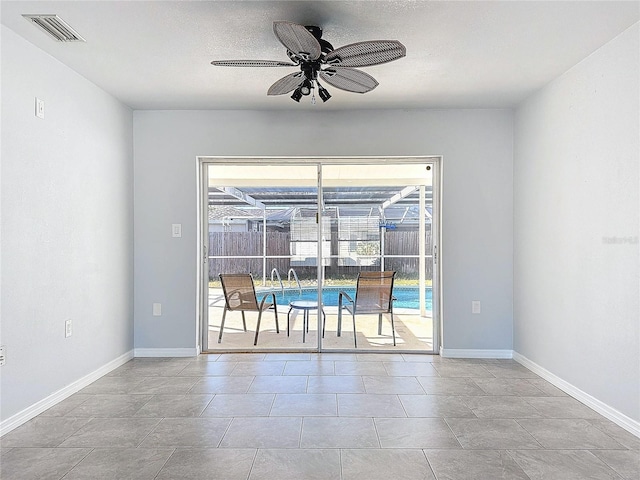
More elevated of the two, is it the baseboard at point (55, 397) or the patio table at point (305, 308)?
the patio table at point (305, 308)

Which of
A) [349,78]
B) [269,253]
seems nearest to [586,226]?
[349,78]

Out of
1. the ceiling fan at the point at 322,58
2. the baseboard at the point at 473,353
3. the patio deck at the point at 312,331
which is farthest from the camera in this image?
the patio deck at the point at 312,331

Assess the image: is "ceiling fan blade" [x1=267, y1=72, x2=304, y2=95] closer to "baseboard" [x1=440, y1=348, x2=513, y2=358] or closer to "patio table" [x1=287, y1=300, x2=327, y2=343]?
"patio table" [x1=287, y1=300, x2=327, y2=343]

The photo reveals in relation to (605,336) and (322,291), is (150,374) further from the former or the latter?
(605,336)

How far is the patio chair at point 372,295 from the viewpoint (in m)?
4.74

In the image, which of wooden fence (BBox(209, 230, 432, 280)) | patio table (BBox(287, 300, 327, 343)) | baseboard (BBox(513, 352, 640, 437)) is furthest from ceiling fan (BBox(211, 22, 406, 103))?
baseboard (BBox(513, 352, 640, 437))

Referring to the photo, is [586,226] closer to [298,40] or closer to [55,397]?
[298,40]

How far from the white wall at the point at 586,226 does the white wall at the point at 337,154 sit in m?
0.28

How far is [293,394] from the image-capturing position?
338cm

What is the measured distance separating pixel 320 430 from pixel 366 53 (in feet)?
7.09

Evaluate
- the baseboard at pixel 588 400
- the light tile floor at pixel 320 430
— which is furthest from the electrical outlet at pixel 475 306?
the light tile floor at pixel 320 430

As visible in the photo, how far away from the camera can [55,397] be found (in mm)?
3221

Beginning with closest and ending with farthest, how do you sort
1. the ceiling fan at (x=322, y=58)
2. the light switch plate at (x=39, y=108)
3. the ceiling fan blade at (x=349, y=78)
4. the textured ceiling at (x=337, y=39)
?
the ceiling fan at (x=322, y=58), the textured ceiling at (x=337, y=39), the ceiling fan blade at (x=349, y=78), the light switch plate at (x=39, y=108)

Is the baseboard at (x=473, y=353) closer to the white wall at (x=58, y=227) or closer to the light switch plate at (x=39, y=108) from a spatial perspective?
the white wall at (x=58, y=227)
